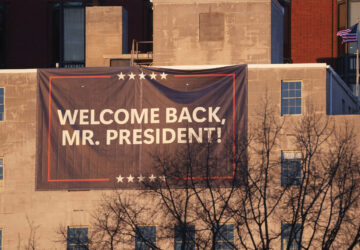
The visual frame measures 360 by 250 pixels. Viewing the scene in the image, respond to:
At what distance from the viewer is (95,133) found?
62.8 metres

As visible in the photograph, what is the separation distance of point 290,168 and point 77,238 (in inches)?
546

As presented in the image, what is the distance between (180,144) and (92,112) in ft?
19.9

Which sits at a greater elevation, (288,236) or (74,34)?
(74,34)

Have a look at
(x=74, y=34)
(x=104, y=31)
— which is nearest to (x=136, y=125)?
(x=104, y=31)

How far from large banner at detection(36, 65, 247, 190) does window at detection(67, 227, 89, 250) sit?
8.83 feet

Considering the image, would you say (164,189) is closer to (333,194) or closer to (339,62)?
(333,194)

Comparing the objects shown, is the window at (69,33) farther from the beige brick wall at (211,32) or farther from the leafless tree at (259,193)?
the leafless tree at (259,193)

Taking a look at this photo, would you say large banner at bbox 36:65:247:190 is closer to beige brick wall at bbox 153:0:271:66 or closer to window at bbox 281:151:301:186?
window at bbox 281:151:301:186

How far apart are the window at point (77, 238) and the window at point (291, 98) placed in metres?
14.4

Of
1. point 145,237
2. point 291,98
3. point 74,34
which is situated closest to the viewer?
point 291,98

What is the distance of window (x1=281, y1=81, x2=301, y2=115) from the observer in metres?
60.6

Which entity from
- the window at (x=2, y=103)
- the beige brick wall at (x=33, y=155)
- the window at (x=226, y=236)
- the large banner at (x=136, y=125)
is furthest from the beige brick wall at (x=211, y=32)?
the window at (x=226, y=236)

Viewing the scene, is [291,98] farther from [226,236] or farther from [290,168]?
[226,236]

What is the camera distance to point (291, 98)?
60562 mm
